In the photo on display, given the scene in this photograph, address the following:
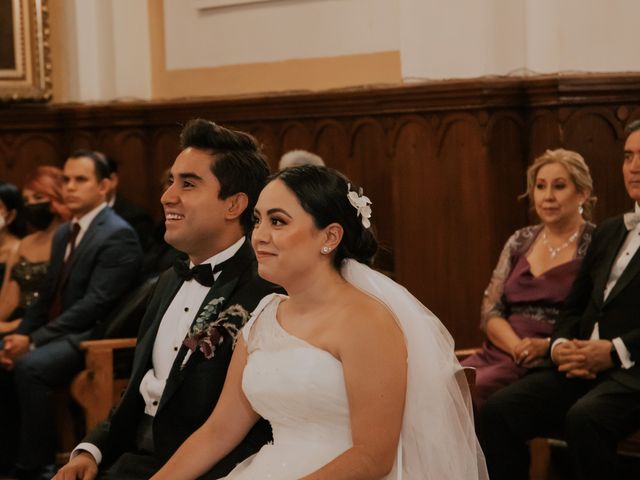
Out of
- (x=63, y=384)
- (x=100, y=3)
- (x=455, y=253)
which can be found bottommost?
(x=63, y=384)

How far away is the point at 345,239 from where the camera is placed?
11.1 ft

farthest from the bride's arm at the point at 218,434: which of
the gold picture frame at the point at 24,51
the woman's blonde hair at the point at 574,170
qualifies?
the gold picture frame at the point at 24,51

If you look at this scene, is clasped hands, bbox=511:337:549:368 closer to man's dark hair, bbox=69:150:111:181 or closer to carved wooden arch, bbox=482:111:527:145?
carved wooden arch, bbox=482:111:527:145

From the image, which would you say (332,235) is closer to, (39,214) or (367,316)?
(367,316)

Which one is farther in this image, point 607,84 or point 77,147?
point 77,147

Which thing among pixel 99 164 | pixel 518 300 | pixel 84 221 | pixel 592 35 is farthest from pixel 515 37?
pixel 84 221

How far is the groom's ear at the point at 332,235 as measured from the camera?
332 centimetres

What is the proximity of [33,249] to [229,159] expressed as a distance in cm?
322

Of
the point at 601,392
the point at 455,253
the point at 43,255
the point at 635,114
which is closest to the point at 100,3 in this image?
the point at 43,255

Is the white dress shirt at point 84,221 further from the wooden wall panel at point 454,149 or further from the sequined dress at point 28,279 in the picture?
the wooden wall panel at point 454,149

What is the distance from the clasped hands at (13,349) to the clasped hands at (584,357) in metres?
2.80

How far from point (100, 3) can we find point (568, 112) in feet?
10.6

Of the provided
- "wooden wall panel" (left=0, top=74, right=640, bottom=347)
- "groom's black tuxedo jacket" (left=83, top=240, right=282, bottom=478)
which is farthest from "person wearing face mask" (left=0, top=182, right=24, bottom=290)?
"groom's black tuxedo jacket" (left=83, top=240, right=282, bottom=478)

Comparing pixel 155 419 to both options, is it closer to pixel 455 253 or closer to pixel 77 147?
pixel 455 253
